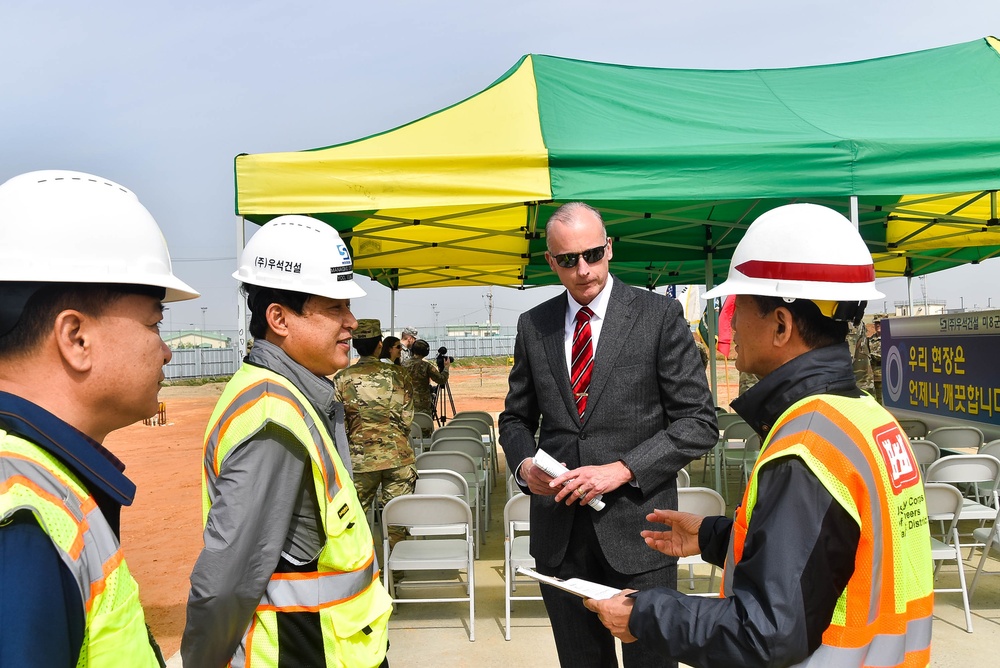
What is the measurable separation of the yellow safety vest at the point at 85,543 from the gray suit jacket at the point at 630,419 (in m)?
1.61

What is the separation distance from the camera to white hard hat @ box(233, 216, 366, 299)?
1.89 metres

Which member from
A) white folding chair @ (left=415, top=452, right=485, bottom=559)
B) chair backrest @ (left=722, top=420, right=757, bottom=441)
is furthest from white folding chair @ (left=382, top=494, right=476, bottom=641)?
chair backrest @ (left=722, top=420, right=757, bottom=441)

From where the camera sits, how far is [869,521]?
3.91ft

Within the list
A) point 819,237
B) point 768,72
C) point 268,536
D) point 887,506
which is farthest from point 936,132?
point 268,536

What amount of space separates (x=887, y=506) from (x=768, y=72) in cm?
666

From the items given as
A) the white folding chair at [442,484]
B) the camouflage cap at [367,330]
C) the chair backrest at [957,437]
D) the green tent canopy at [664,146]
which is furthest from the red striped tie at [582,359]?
the chair backrest at [957,437]

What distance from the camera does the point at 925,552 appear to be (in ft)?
4.28

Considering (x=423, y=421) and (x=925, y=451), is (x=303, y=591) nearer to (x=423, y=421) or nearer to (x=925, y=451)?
(x=925, y=451)

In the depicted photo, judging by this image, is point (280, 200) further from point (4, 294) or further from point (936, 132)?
point (936, 132)

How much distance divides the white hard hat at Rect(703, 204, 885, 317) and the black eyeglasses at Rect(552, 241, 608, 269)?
3.32ft

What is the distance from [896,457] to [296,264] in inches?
56.2

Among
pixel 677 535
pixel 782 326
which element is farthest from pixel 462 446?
pixel 782 326

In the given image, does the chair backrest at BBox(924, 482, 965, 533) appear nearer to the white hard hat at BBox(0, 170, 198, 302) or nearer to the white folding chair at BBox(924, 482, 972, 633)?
the white folding chair at BBox(924, 482, 972, 633)

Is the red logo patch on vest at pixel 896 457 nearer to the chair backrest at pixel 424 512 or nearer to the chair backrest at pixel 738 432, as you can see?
the chair backrest at pixel 424 512
